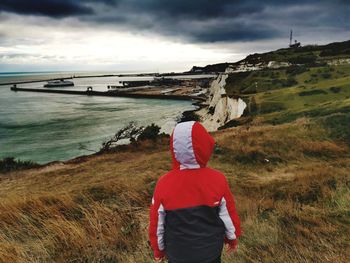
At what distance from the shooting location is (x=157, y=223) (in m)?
2.88

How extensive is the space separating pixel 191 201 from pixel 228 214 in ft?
1.41

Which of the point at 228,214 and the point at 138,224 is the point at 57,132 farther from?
the point at 228,214

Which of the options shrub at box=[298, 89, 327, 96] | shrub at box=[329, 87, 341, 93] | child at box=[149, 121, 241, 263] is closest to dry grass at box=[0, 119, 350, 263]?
child at box=[149, 121, 241, 263]

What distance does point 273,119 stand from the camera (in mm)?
27000

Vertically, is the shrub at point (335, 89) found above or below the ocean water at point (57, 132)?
above

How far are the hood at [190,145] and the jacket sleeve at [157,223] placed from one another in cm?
38

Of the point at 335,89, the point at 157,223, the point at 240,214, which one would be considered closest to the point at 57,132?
the point at 335,89

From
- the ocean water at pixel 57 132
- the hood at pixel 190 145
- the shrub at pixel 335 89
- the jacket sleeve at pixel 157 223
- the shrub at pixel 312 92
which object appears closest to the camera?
the hood at pixel 190 145

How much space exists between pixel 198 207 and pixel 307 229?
9.99ft

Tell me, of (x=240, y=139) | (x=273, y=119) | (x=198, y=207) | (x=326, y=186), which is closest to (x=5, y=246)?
(x=198, y=207)

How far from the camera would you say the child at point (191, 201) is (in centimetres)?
276

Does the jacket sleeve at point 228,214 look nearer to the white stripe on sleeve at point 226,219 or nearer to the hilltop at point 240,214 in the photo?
the white stripe on sleeve at point 226,219

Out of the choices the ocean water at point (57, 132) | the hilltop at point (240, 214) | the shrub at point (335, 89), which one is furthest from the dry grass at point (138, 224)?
the shrub at point (335, 89)

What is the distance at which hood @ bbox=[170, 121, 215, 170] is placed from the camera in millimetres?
2730
